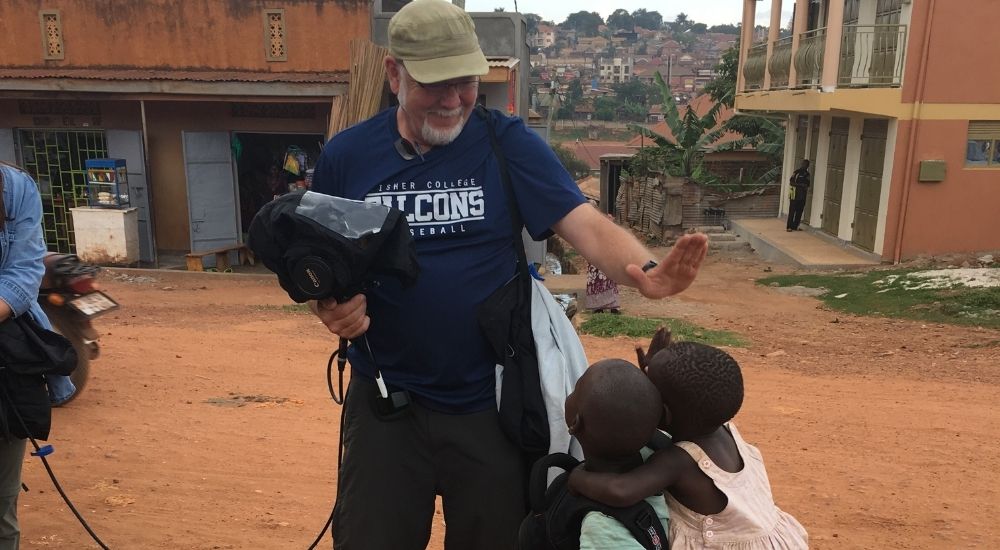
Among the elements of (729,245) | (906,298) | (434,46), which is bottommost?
(729,245)

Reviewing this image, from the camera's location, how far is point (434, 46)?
2197 millimetres

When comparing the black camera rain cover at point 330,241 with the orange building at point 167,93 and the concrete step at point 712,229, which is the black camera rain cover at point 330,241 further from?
the concrete step at point 712,229

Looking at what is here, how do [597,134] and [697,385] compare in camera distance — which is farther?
[597,134]

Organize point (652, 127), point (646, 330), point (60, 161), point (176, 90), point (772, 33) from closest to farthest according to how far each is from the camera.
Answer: point (646, 330) → point (176, 90) → point (60, 161) → point (772, 33) → point (652, 127)

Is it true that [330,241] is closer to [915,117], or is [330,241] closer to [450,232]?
[450,232]

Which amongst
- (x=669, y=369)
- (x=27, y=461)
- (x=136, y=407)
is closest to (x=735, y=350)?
(x=136, y=407)

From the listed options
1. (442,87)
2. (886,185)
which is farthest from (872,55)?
(442,87)

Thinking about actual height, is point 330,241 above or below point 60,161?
above

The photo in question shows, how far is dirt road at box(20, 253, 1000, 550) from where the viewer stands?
3908 millimetres

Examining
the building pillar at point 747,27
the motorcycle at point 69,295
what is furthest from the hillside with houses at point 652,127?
the motorcycle at point 69,295

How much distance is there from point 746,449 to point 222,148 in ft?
43.3

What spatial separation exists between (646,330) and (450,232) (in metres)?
7.32

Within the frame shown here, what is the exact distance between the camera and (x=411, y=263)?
2.07 meters

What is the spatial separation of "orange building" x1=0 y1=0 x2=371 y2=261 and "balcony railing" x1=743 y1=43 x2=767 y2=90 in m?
11.2
